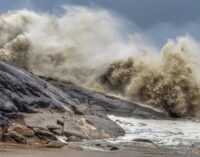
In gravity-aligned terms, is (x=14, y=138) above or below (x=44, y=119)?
below

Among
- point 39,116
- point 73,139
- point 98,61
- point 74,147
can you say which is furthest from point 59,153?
point 98,61

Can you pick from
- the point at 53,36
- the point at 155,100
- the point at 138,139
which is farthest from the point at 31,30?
the point at 138,139

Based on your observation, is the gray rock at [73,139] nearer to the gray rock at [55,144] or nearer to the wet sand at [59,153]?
the gray rock at [55,144]

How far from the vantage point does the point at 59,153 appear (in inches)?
428

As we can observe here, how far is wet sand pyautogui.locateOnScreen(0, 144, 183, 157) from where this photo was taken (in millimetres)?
10393

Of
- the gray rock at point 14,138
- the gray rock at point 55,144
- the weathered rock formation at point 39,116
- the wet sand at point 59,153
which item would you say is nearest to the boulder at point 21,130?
the weathered rock formation at point 39,116

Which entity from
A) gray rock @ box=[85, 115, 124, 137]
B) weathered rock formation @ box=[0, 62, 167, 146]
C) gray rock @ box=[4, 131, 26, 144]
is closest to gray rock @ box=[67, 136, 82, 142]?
weathered rock formation @ box=[0, 62, 167, 146]

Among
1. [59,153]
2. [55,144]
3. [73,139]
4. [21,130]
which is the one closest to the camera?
[59,153]

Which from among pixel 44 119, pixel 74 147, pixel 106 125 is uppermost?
pixel 44 119

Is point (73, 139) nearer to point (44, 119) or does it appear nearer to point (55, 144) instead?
point (44, 119)

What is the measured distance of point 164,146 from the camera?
13.7 metres

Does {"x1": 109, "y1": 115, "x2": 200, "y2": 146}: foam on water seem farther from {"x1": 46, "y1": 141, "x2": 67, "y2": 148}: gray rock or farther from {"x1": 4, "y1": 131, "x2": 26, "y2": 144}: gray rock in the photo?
{"x1": 4, "y1": 131, "x2": 26, "y2": 144}: gray rock

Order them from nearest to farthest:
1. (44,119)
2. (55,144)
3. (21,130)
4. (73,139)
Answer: (55,144), (21,130), (73,139), (44,119)

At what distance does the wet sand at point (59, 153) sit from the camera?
34.1ft
